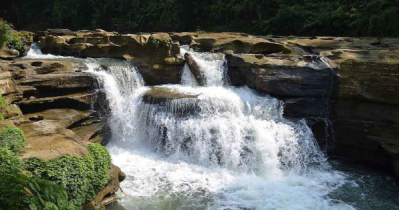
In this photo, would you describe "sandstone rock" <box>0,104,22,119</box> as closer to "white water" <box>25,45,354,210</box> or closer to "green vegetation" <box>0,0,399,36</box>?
"white water" <box>25,45,354,210</box>

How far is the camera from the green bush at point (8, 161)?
5910 millimetres

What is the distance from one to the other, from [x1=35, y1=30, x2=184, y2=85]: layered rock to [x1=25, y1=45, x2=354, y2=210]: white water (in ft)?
3.22

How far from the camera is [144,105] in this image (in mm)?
11234

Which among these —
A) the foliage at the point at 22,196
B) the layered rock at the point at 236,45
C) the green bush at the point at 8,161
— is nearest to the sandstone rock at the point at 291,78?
the layered rock at the point at 236,45

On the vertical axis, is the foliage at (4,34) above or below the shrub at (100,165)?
above

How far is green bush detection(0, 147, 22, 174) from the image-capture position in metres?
5.91

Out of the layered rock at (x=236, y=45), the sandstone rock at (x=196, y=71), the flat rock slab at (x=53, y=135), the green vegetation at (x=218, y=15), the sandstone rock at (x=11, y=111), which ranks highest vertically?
the green vegetation at (x=218, y=15)

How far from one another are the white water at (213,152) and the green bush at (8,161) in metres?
2.89

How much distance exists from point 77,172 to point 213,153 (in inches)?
185

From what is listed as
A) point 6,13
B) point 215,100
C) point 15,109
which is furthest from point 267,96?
point 6,13

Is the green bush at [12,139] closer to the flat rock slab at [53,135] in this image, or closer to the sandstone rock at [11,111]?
the flat rock slab at [53,135]

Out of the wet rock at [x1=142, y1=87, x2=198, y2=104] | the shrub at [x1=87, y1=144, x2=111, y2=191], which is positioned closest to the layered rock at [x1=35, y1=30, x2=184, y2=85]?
the wet rock at [x1=142, y1=87, x2=198, y2=104]

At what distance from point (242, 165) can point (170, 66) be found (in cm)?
526

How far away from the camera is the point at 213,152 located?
34.3 feet
